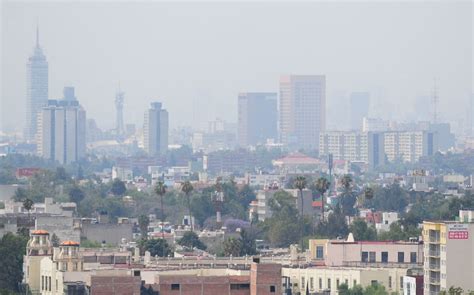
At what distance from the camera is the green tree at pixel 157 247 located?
250 feet

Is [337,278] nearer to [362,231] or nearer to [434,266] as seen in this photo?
[434,266]

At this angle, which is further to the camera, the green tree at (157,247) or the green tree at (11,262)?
the green tree at (157,247)

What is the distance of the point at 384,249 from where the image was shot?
68.4 meters

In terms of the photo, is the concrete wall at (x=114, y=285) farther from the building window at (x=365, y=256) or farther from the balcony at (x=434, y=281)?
the building window at (x=365, y=256)

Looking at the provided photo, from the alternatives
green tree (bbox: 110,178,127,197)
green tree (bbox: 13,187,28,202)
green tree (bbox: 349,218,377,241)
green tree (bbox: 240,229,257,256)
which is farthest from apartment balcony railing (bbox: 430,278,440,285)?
green tree (bbox: 110,178,127,197)

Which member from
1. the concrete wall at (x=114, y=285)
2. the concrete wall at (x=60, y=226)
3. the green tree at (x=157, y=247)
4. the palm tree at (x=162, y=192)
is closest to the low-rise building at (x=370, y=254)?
the green tree at (x=157, y=247)

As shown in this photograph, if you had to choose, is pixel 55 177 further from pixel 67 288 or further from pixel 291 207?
pixel 67 288

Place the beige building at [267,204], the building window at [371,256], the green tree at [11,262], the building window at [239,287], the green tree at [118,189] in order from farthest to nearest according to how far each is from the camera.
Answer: the green tree at [118,189], the beige building at [267,204], the building window at [371,256], the green tree at [11,262], the building window at [239,287]

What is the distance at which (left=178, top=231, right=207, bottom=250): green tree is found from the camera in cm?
8644

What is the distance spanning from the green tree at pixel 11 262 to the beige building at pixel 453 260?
34.5ft

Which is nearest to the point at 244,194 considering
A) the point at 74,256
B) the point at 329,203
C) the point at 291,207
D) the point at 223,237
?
the point at 329,203

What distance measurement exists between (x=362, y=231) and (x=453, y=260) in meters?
29.7

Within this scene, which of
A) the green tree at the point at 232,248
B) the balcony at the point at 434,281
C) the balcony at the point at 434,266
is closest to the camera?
the balcony at the point at 434,281

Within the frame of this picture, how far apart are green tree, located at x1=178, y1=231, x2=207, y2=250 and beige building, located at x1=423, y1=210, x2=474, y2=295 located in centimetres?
2841
